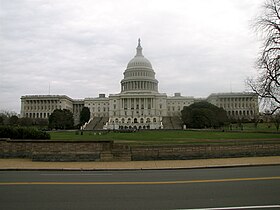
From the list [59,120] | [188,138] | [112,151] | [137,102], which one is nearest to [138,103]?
[137,102]

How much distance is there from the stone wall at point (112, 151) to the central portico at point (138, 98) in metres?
121

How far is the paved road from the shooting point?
7.52 m

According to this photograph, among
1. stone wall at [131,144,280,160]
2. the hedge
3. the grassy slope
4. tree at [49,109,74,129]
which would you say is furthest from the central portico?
stone wall at [131,144,280,160]

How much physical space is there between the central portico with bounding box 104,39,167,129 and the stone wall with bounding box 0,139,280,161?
120618 millimetres

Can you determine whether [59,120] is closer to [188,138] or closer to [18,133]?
[188,138]

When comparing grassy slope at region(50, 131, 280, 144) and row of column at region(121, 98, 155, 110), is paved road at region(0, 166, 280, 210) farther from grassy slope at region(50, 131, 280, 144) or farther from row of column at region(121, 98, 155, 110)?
row of column at region(121, 98, 155, 110)

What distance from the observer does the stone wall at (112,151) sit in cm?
1856

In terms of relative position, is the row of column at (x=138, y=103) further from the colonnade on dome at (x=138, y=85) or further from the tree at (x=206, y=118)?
the tree at (x=206, y=118)

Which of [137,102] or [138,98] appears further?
[137,102]

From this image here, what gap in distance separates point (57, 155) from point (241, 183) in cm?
1206

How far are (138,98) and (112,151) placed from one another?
133115mm

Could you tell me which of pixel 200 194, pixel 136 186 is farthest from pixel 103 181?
pixel 200 194

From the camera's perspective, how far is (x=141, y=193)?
8.85m

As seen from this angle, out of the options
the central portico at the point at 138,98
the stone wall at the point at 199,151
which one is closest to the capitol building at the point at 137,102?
the central portico at the point at 138,98
